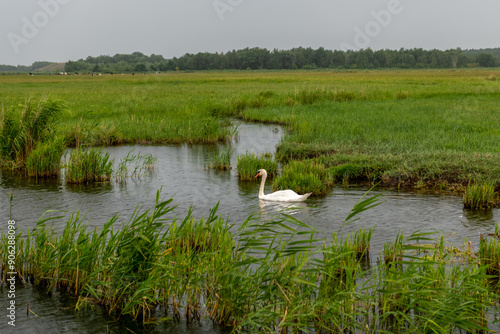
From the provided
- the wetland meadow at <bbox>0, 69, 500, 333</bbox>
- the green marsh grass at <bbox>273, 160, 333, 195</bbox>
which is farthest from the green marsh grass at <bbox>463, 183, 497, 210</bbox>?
the green marsh grass at <bbox>273, 160, 333, 195</bbox>

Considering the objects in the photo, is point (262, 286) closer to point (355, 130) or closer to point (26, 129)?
point (26, 129)

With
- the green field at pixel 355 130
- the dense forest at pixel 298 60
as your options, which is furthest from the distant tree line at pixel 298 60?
the green field at pixel 355 130

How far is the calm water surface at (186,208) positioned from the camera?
20.7ft

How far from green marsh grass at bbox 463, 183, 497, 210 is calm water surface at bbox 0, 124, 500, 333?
25 cm

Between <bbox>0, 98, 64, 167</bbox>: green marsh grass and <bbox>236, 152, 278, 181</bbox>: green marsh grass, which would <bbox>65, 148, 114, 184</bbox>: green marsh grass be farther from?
<bbox>236, 152, 278, 181</bbox>: green marsh grass

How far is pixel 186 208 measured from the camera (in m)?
11.5

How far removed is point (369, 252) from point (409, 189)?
554 cm

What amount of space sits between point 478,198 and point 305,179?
4124 millimetres

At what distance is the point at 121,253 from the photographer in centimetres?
643

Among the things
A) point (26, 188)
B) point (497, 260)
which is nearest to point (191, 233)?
point (497, 260)

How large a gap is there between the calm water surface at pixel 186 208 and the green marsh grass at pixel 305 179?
357mm

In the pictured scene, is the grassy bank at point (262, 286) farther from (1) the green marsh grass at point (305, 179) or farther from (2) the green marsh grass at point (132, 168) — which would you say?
(2) the green marsh grass at point (132, 168)

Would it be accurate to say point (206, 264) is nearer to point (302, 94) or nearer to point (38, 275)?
point (38, 275)

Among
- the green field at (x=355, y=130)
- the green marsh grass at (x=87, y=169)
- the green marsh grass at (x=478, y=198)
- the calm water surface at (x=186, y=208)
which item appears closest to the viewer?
the calm water surface at (x=186, y=208)
